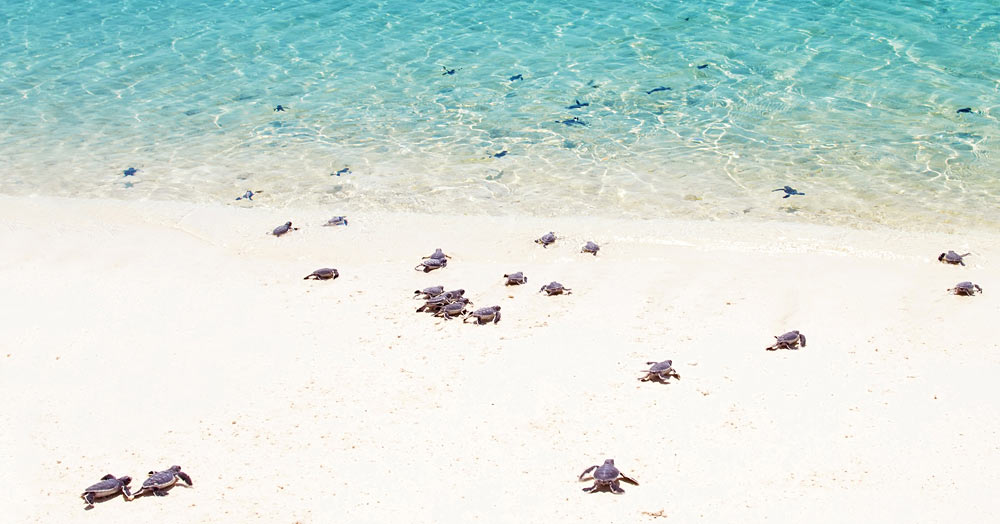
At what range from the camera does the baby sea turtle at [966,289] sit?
1052 centimetres

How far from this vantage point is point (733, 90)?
18.5 m

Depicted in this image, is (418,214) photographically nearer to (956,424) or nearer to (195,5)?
(956,424)

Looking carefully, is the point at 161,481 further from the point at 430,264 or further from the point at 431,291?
the point at 430,264

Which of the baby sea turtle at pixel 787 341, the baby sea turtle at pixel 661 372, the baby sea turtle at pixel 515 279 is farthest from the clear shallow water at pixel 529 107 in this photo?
the baby sea turtle at pixel 661 372

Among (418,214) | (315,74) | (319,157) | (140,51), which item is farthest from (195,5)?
(418,214)

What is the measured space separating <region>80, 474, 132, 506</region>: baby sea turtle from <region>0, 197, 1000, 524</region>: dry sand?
0.13 metres

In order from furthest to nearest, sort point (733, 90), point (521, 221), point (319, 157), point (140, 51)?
point (140, 51), point (733, 90), point (319, 157), point (521, 221)

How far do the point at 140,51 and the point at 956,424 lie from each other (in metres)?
21.5

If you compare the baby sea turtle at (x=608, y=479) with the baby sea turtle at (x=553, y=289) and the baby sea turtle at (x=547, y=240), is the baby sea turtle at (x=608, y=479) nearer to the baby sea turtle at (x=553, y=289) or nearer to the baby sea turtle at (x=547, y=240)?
the baby sea turtle at (x=553, y=289)

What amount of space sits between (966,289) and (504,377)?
19.3 feet

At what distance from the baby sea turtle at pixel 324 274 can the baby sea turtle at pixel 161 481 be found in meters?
4.51

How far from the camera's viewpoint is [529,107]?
720 inches

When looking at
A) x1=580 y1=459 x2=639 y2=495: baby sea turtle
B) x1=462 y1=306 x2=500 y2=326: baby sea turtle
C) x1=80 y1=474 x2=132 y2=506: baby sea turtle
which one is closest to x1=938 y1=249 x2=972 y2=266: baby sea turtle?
x1=462 y1=306 x2=500 y2=326: baby sea turtle

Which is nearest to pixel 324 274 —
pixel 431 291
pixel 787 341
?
pixel 431 291
